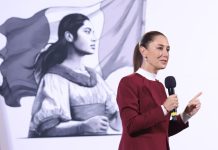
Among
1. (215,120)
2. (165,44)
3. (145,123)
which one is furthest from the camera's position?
(215,120)

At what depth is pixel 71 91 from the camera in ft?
8.81

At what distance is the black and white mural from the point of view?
2.65m

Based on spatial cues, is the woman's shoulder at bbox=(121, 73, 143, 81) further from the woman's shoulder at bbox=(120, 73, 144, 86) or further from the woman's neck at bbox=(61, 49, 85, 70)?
the woman's neck at bbox=(61, 49, 85, 70)

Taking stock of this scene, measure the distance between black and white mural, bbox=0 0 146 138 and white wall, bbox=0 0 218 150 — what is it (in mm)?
105

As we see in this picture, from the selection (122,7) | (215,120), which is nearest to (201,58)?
(215,120)

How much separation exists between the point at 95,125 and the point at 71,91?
0.28 metres

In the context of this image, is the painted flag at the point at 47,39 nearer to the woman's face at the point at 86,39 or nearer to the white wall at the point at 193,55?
the woman's face at the point at 86,39

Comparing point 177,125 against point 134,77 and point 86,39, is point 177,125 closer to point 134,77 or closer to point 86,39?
point 134,77

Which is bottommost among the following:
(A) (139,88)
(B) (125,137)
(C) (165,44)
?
(B) (125,137)

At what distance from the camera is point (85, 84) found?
8.81 ft

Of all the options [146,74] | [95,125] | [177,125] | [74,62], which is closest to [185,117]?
[177,125]

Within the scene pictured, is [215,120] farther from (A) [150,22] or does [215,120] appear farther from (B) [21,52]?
(B) [21,52]

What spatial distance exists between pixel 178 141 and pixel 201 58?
0.55 metres

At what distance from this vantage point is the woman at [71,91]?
2.65 m
